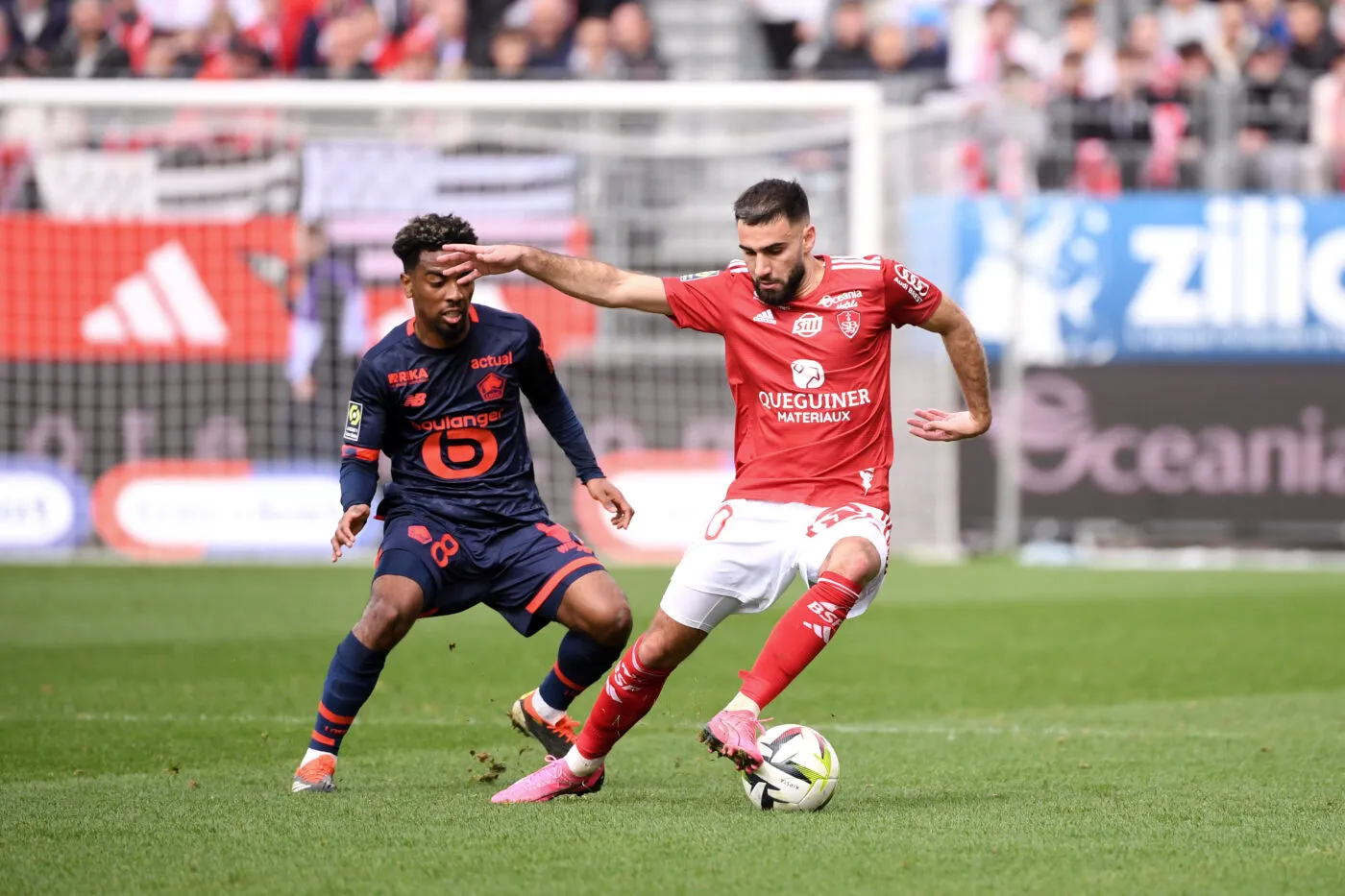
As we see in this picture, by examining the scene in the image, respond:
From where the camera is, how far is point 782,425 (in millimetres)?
6574

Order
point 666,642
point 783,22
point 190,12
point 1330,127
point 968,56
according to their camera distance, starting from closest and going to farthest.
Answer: point 666,642
point 1330,127
point 190,12
point 968,56
point 783,22

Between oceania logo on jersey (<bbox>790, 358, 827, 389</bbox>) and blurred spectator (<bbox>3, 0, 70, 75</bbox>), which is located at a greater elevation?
blurred spectator (<bbox>3, 0, 70, 75</bbox>)

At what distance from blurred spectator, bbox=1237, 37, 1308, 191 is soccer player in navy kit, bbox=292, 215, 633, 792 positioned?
36.9 feet

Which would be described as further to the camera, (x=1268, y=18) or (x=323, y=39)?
(x=1268, y=18)

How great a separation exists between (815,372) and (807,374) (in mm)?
27

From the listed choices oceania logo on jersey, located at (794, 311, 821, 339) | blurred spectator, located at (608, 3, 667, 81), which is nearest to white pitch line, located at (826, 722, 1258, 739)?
oceania logo on jersey, located at (794, 311, 821, 339)

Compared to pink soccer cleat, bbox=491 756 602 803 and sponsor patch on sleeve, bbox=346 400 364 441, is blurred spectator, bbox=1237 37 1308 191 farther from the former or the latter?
pink soccer cleat, bbox=491 756 602 803

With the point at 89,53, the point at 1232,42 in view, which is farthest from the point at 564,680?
the point at 1232,42

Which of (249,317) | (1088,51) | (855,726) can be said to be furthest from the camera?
(1088,51)

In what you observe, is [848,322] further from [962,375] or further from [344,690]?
[344,690]

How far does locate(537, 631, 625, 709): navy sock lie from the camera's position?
7.05 meters

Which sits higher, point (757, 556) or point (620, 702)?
point (757, 556)

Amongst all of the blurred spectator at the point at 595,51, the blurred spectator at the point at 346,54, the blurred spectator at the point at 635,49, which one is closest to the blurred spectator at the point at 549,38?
the blurred spectator at the point at 595,51

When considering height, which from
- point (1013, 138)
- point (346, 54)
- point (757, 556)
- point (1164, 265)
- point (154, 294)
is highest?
point (346, 54)
